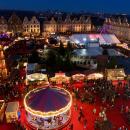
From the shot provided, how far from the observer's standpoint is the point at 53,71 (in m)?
28.0

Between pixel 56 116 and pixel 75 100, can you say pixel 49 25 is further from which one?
pixel 56 116

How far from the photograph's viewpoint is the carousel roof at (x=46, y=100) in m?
18.2

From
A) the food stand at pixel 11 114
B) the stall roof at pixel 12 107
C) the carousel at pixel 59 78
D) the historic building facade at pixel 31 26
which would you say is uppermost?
the historic building facade at pixel 31 26

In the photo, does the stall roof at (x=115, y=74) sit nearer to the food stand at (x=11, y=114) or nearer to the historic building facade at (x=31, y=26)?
the food stand at (x=11, y=114)

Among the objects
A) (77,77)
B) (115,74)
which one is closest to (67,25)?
(77,77)

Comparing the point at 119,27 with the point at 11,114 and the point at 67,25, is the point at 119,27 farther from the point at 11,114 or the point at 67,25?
the point at 11,114

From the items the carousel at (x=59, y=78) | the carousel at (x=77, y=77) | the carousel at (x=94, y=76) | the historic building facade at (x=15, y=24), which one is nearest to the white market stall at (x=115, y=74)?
the carousel at (x=94, y=76)

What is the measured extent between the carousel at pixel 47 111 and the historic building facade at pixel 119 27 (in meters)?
32.3

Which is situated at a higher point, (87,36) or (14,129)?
(87,36)

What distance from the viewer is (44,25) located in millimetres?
53781

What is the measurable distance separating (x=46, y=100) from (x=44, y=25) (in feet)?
121

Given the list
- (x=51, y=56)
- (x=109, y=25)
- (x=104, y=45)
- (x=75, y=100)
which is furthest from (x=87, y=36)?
(x=75, y=100)

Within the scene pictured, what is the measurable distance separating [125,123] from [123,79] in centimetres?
909

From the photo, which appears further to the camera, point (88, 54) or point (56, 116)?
point (88, 54)
